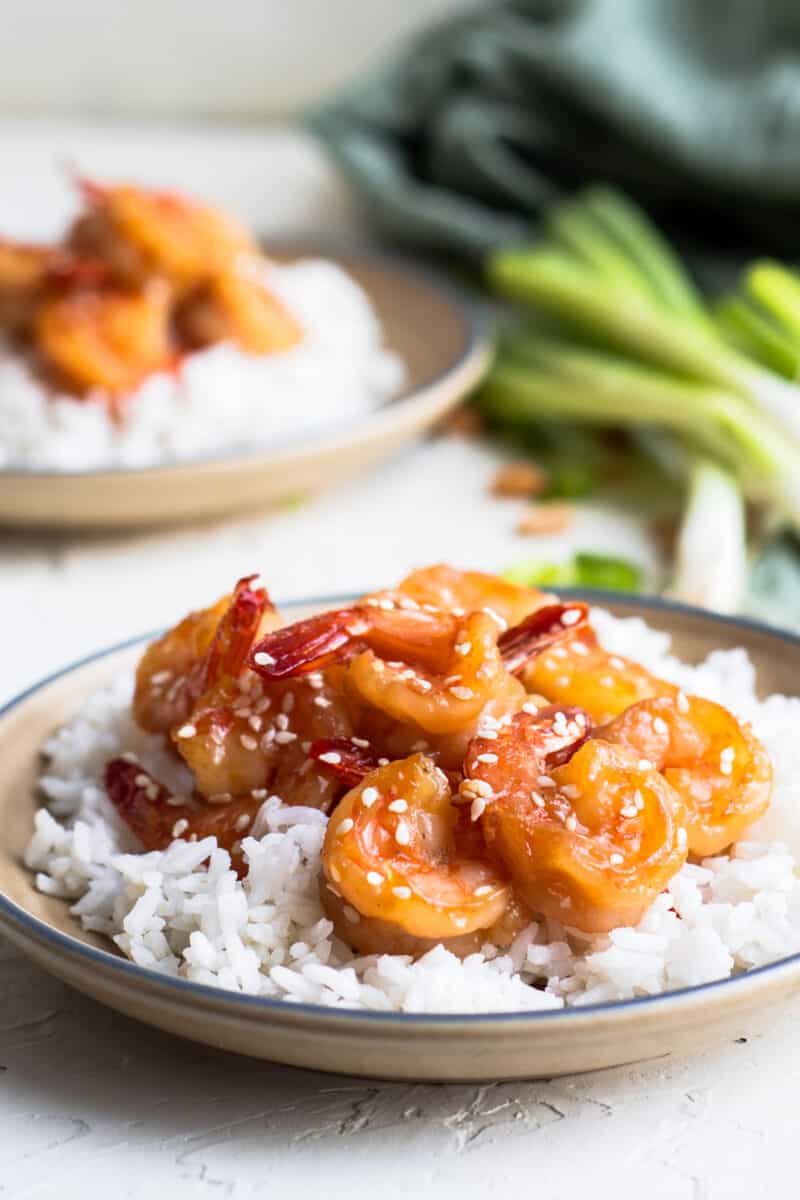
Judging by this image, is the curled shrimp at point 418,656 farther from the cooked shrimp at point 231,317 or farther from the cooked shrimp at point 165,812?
the cooked shrimp at point 231,317

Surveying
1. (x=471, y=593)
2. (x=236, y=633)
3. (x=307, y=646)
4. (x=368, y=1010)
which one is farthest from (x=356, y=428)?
(x=368, y=1010)

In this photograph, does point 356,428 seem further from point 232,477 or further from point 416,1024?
point 416,1024

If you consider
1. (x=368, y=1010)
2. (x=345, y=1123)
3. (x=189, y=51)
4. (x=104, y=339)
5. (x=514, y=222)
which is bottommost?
(x=189, y=51)

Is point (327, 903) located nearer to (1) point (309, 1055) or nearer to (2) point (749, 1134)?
(1) point (309, 1055)

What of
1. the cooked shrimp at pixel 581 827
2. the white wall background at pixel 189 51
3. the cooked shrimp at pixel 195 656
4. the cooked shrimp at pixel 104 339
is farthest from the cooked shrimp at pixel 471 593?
the white wall background at pixel 189 51

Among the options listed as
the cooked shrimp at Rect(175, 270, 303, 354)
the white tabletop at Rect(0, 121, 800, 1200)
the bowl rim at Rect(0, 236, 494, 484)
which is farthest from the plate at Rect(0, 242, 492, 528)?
the white tabletop at Rect(0, 121, 800, 1200)

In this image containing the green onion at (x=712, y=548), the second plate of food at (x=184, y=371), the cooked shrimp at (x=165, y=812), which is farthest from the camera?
the second plate of food at (x=184, y=371)
